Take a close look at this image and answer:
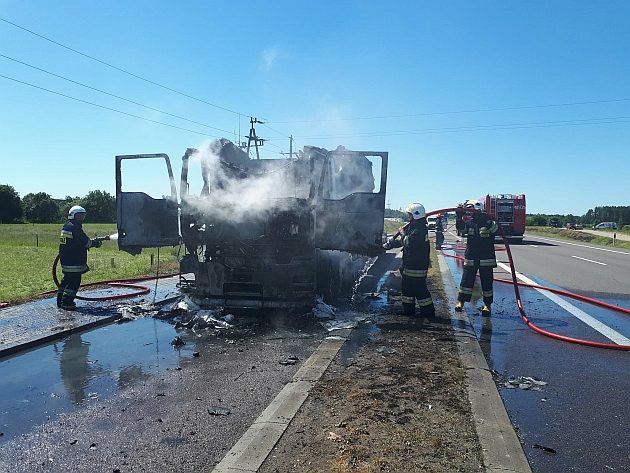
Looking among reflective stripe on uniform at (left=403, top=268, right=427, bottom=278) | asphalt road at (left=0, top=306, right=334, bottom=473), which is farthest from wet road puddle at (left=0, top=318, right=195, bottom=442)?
reflective stripe on uniform at (left=403, top=268, right=427, bottom=278)

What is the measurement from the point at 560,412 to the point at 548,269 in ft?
40.5

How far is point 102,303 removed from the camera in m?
8.87

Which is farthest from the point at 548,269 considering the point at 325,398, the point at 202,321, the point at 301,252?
the point at 325,398

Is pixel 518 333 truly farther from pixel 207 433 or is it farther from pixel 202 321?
pixel 207 433

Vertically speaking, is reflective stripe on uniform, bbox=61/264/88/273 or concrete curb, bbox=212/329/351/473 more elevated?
reflective stripe on uniform, bbox=61/264/88/273

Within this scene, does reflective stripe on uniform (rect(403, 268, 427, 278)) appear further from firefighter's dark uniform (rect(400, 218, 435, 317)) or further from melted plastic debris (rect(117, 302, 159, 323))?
melted plastic debris (rect(117, 302, 159, 323))

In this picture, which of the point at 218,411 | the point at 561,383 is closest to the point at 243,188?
the point at 218,411

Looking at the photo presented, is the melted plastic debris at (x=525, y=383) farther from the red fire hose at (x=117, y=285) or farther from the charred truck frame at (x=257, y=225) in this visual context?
the red fire hose at (x=117, y=285)

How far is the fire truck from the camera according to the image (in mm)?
31125

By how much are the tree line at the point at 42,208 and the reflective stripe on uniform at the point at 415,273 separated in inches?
3190

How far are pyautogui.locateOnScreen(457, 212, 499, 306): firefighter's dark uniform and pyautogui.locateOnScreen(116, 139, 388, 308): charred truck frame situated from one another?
1.64m

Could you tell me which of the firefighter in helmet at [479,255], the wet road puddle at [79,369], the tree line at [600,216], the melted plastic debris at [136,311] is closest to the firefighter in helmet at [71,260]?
the melted plastic debris at [136,311]

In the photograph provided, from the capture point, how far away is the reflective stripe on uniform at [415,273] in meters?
7.55

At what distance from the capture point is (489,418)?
12.6ft
